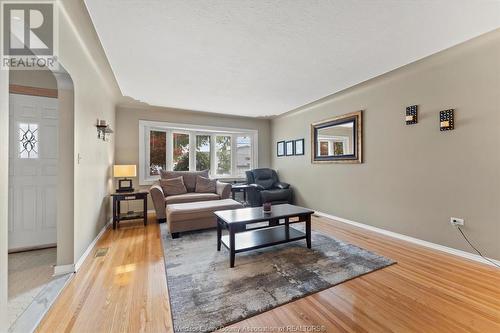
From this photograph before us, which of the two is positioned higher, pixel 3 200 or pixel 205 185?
pixel 3 200

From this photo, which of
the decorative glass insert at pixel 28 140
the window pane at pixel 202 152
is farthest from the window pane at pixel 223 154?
the decorative glass insert at pixel 28 140

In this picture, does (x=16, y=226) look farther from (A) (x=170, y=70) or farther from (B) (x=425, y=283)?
(B) (x=425, y=283)

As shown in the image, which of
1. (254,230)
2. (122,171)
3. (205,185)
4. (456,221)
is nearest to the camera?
(456,221)

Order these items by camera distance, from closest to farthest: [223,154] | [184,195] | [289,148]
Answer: [184,195]
[289,148]
[223,154]

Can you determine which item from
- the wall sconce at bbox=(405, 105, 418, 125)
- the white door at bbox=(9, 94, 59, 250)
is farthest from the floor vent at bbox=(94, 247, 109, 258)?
the wall sconce at bbox=(405, 105, 418, 125)

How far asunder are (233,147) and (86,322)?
4765mm

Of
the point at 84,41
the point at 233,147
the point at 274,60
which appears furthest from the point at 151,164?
the point at 274,60

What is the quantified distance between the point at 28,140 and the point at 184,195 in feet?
7.47

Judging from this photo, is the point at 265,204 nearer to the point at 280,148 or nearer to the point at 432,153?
the point at 432,153

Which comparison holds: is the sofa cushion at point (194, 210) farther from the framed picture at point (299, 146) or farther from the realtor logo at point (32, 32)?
the framed picture at point (299, 146)

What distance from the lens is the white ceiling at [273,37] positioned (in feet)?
5.75

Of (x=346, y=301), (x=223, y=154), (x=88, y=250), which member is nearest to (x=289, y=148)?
(x=223, y=154)

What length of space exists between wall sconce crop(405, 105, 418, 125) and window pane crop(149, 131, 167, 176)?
4.76 m

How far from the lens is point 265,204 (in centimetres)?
282
